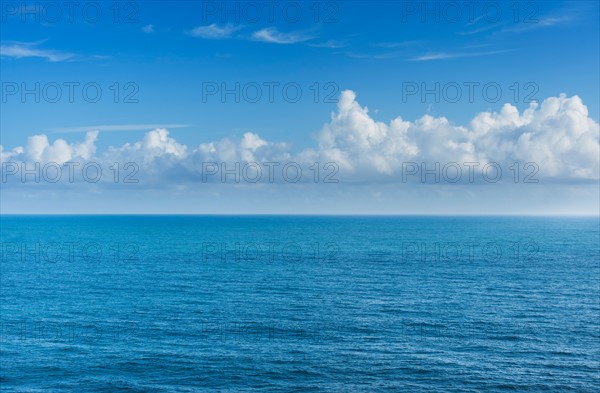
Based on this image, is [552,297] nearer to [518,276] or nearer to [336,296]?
[518,276]

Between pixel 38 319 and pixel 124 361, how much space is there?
25.5 meters

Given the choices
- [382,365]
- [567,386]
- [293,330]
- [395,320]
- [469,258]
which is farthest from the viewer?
[469,258]

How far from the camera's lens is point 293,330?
231ft

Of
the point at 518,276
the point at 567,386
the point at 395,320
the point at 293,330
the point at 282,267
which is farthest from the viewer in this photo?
the point at 282,267

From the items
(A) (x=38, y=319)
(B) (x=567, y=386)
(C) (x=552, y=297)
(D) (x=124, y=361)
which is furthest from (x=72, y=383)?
(C) (x=552, y=297)

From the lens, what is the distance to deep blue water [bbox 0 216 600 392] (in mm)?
54250

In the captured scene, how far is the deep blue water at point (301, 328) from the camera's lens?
178 ft

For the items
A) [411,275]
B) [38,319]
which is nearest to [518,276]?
[411,275]

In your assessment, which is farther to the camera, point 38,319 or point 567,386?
point 38,319

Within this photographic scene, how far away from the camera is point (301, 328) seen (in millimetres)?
71312

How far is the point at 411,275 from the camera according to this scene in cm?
11544

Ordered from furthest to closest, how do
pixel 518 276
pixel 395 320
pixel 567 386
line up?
pixel 518 276 → pixel 395 320 → pixel 567 386

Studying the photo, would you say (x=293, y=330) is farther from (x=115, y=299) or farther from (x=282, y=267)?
(x=282, y=267)

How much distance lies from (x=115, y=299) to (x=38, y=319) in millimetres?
15903
